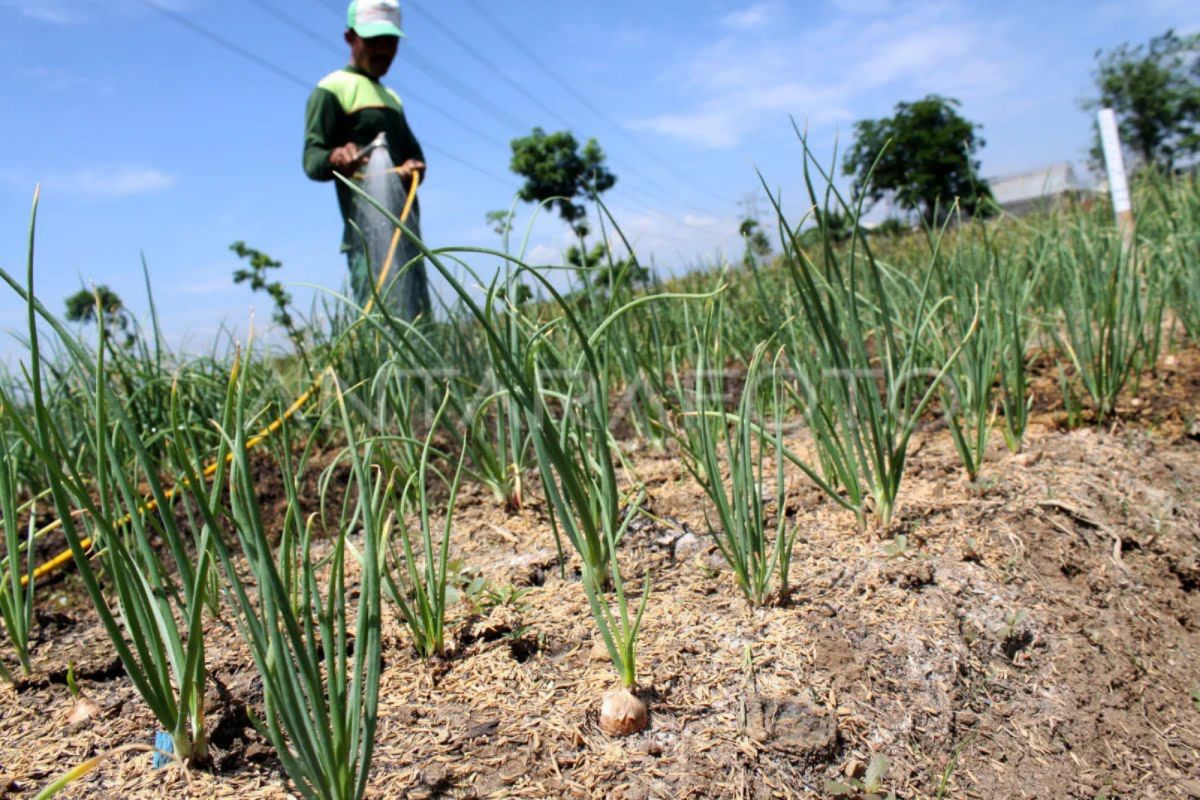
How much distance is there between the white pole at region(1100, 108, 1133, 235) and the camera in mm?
3357

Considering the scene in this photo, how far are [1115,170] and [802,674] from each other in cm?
349

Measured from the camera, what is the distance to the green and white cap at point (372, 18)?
3.70m

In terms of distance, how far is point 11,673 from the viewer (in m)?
1.34

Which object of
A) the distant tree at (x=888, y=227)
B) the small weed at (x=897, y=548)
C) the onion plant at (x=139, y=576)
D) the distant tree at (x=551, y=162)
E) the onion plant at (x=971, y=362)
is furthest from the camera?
the distant tree at (x=551, y=162)

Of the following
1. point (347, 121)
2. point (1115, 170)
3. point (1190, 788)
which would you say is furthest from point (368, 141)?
point (1190, 788)

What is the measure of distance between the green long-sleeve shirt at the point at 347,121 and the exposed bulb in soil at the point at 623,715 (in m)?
3.09

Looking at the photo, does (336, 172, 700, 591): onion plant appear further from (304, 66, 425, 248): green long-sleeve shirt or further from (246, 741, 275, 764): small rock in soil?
(304, 66, 425, 248): green long-sleeve shirt

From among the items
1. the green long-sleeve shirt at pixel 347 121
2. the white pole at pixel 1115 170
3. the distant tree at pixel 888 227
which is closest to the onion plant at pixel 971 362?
the white pole at pixel 1115 170

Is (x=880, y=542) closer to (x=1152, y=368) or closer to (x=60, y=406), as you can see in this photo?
(x=1152, y=368)

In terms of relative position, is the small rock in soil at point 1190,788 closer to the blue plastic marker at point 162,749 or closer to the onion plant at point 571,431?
the onion plant at point 571,431

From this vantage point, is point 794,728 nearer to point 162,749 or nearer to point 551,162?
point 162,749

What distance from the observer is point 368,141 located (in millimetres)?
3848

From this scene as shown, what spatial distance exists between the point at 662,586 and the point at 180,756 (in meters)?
0.80

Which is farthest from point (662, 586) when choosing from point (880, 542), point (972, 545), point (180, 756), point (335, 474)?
point (335, 474)
